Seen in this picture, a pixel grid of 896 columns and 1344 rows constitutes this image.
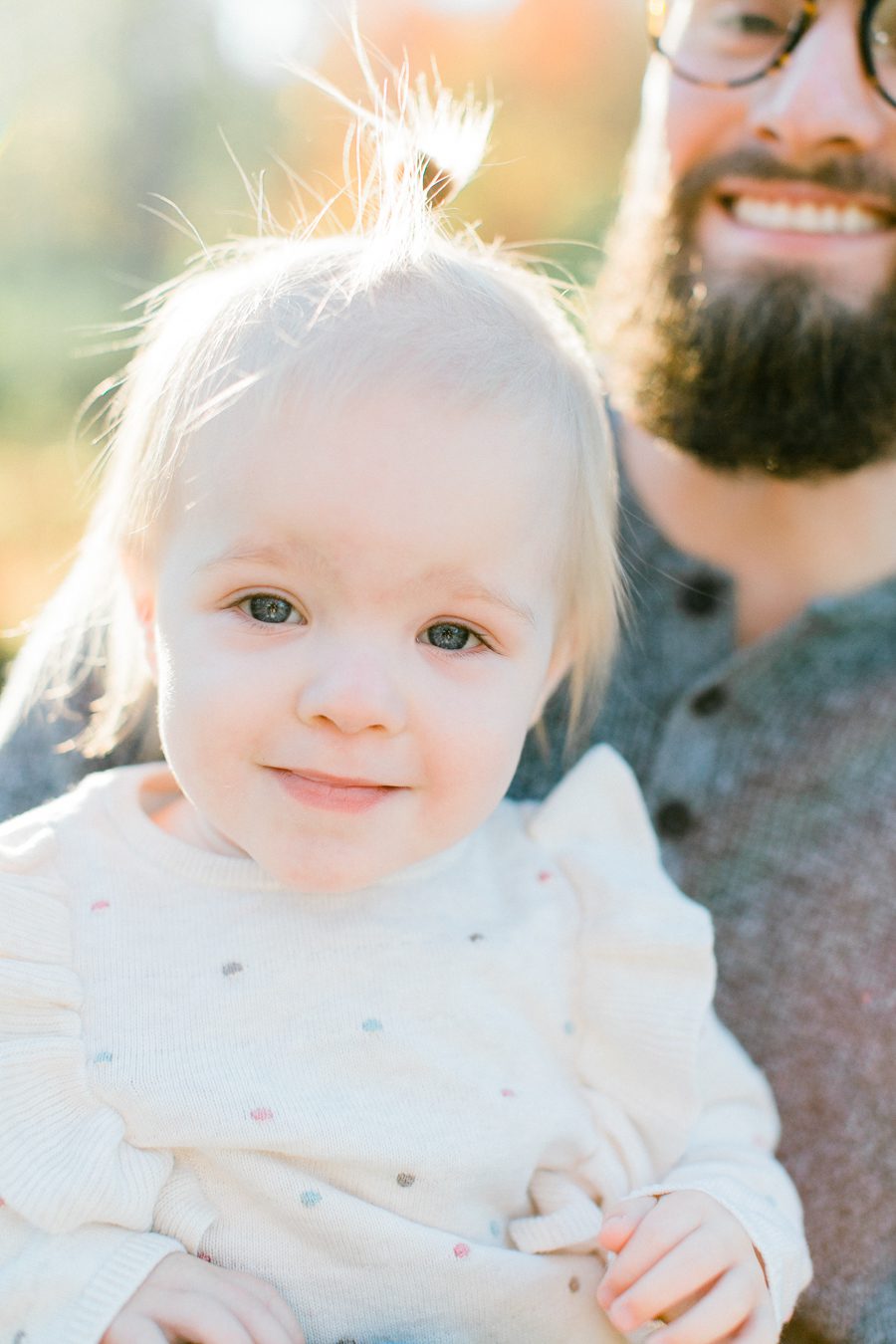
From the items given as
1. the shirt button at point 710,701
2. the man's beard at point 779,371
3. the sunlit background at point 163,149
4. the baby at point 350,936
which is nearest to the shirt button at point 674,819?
the shirt button at point 710,701

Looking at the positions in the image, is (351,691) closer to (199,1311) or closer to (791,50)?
(199,1311)

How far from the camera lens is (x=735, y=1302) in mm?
1388

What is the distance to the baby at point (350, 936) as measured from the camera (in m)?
1.30

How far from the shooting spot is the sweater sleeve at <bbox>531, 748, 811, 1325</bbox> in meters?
1.51

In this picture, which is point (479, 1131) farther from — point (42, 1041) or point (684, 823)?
point (684, 823)

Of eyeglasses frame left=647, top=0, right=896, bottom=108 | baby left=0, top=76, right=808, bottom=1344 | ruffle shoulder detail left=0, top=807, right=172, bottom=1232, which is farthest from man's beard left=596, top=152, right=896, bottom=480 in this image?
ruffle shoulder detail left=0, top=807, right=172, bottom=1232

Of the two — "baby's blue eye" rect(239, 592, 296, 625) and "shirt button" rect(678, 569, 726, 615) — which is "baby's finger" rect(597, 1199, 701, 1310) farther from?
"shirt button" rect(678, 569, 726, 615)

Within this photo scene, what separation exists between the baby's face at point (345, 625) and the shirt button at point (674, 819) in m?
0.67

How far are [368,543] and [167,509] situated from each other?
261 mm

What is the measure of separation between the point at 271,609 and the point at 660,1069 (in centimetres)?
71

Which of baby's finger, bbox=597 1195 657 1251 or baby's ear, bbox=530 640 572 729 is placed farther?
baby's ear, bbox=530 640 572 729

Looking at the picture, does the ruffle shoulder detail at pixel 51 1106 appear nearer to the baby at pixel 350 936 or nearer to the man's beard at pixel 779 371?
the baby at pixel 350 936

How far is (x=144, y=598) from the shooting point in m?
1.50

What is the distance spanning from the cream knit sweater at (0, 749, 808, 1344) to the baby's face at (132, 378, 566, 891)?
129 mm
